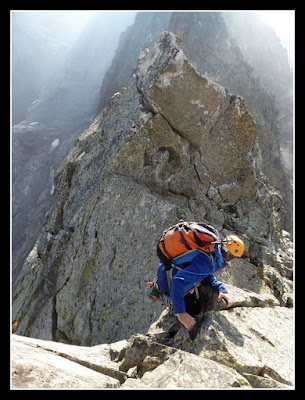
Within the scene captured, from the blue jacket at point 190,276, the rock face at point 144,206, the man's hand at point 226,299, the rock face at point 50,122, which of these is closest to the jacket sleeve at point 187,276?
the blue jacket at point 190,276

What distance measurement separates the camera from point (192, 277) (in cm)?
586

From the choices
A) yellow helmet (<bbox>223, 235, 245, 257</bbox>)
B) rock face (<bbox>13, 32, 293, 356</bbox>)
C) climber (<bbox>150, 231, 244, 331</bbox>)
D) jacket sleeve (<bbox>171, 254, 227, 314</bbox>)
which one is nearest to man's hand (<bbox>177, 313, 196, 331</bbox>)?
climber (<bbox>150, 231, 244, 331</bbox>)

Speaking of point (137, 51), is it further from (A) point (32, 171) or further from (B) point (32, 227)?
(B) point (32, 227)

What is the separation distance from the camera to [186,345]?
5879 millimetres

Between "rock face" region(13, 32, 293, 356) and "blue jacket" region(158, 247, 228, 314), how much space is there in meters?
2.76

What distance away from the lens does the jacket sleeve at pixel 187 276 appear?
18.7 feet

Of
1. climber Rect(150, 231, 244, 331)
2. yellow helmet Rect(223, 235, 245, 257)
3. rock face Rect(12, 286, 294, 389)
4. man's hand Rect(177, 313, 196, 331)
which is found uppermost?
yellow helmet Rect(223, 235, 245, 257)

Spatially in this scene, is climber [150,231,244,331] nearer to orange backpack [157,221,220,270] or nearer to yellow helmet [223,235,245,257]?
yellow helmet [223,235,245,257]

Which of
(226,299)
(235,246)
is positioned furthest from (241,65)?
(226,299)

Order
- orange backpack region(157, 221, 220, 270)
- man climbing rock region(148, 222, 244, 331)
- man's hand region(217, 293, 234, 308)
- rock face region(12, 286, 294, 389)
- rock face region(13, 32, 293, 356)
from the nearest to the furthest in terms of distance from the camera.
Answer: rock face region(12, 286, 294, 389)
man climbing rock region(148, 222, 244, 331)
orange backpack region(157, 221, 220, 270)
man's hand region(217, 293, 234, 308)
rock face region(13, 32, 293, 356)

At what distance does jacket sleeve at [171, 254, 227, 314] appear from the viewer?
18.7 ft

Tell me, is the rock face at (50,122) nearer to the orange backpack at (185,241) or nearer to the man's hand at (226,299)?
the orange backpack at (185,241)

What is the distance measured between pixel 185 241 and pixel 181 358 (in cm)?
222

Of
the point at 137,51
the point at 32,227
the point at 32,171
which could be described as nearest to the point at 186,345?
the point at 32,227
